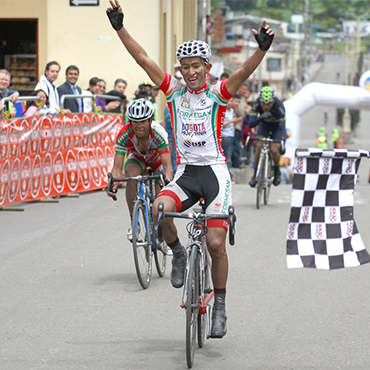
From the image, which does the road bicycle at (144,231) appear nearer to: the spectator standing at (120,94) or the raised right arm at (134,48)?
the raised right arm at (134,48)

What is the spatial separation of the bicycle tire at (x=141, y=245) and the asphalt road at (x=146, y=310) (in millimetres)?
146

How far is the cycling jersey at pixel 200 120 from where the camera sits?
5797mm

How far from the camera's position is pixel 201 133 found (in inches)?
229

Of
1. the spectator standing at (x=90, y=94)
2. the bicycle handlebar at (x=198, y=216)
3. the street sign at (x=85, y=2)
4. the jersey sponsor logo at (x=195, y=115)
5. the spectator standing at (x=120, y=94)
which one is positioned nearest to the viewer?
the bicycle handlebar at (x=198, y=216)

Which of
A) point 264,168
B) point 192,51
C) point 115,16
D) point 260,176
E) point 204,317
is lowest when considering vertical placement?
point 204,317

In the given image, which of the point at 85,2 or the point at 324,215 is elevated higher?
the point at 85,2

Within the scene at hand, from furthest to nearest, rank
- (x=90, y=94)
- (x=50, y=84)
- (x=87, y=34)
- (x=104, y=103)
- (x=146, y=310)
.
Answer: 1. (x=87, y=34)
2. (x=104, y=103)
3. (x=90, y=94)
4. (x=50, y=84)
5. (x=146, y=310)

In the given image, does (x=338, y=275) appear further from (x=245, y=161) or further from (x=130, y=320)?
(x=245, y=161)

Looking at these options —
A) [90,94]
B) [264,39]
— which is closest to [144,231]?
[264,39]

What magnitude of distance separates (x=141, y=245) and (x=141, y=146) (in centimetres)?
98

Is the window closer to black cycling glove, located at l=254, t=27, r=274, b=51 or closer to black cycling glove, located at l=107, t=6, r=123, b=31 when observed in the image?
black cycling glove, located at l=107, t=6, r=123, b=31

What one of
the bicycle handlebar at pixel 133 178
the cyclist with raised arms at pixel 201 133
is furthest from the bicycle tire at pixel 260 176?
the cyclist with raised arms at pixel 201 133

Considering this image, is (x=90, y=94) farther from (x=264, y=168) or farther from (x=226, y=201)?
(x=226, y=201)

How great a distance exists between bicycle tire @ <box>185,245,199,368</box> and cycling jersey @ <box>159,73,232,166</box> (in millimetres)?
847
